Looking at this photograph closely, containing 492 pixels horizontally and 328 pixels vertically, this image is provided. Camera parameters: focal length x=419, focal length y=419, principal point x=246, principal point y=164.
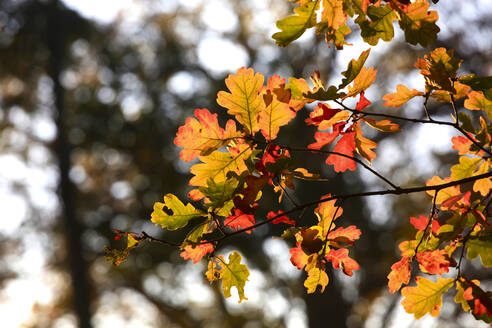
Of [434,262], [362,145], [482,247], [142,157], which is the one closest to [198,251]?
[362,145]

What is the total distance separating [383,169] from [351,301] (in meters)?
2.69

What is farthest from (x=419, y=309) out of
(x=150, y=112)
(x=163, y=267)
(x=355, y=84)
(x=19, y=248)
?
(x=19, y=248)

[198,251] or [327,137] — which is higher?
[327,137]

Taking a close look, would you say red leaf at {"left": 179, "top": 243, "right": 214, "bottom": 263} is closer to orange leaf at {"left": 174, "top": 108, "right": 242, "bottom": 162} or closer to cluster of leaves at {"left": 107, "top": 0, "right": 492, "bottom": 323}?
cluster of leaves at {"left": 107, "top": 0, "right": 492, "bottom": 323}

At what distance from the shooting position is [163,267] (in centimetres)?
814

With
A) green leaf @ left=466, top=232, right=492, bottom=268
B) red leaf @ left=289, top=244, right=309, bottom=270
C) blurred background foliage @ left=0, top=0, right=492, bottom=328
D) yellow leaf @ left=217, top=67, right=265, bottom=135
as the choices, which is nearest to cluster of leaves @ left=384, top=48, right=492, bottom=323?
green leaf @ left=466, top=232, right=492, bottom=268

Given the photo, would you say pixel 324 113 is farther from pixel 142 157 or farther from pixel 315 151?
pixel 142 157

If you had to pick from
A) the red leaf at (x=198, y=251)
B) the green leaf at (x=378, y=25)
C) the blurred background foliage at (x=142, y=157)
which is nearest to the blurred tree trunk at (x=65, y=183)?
the blurred background foliage at (x=142, y=157)

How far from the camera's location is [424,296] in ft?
3.38

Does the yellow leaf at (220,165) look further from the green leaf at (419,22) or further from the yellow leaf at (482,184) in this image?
the yellow leaf at (482,184)

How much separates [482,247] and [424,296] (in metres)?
0.19

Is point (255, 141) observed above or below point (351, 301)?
below

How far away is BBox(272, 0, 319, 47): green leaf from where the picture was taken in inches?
35.3

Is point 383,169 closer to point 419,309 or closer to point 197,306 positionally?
point 197,306
